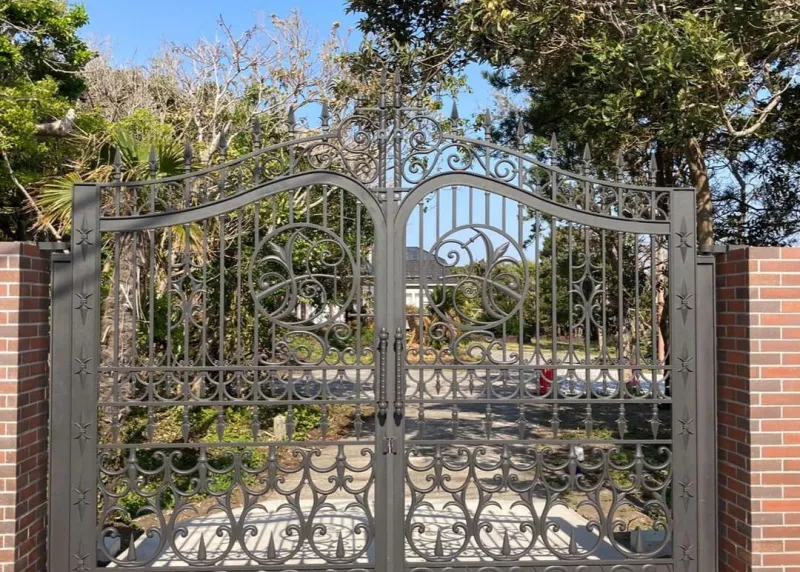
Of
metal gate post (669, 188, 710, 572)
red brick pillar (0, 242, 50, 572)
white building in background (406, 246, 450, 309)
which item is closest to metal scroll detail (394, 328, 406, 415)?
white building in background (406, 246, 450, 309)

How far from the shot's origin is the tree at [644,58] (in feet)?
17.9

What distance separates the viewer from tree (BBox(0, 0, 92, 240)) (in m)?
8.05

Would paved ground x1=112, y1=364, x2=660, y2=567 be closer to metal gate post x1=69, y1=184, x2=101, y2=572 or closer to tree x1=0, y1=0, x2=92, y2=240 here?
metal gate post x1=69, y1=184, x2=101, y2=572

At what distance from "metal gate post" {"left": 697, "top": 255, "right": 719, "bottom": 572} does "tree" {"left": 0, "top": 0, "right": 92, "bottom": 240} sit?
5777 mm

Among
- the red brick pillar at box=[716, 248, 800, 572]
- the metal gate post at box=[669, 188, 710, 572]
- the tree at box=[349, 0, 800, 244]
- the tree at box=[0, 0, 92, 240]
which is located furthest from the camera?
the tree at box=[0, 0, 92, 240]

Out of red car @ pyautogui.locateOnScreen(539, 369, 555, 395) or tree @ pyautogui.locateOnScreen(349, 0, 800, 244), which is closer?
red car @ pyautogui.locateOnScreen(539, 369, 555, 395)

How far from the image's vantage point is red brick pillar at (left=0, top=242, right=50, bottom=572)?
3439 millimetres

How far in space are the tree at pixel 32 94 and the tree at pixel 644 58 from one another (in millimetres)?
4473

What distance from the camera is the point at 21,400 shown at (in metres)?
3.50

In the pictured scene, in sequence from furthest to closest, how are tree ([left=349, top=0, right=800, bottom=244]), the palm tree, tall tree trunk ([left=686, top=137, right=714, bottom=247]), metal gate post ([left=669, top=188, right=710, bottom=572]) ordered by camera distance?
1. tall tree trunk ([left=686, top=137, right=714, bottom=247])
2. the palm tree
3. tree ([left=349, top=0, right=800, bottom=244])
4. metal gate post ([left=669, top=188, right=710, bottom=572])

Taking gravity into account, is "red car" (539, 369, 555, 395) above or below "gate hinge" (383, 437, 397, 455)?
above

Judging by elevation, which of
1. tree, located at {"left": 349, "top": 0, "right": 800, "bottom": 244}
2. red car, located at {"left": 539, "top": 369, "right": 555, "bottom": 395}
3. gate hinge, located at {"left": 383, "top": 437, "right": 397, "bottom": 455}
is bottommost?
gate hinge, located at {"left": 383, "top": 437, "right": 397, "bottom": 455}

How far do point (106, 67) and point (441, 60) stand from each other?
470 inches

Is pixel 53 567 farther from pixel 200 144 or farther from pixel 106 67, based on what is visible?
pixel 106 67
